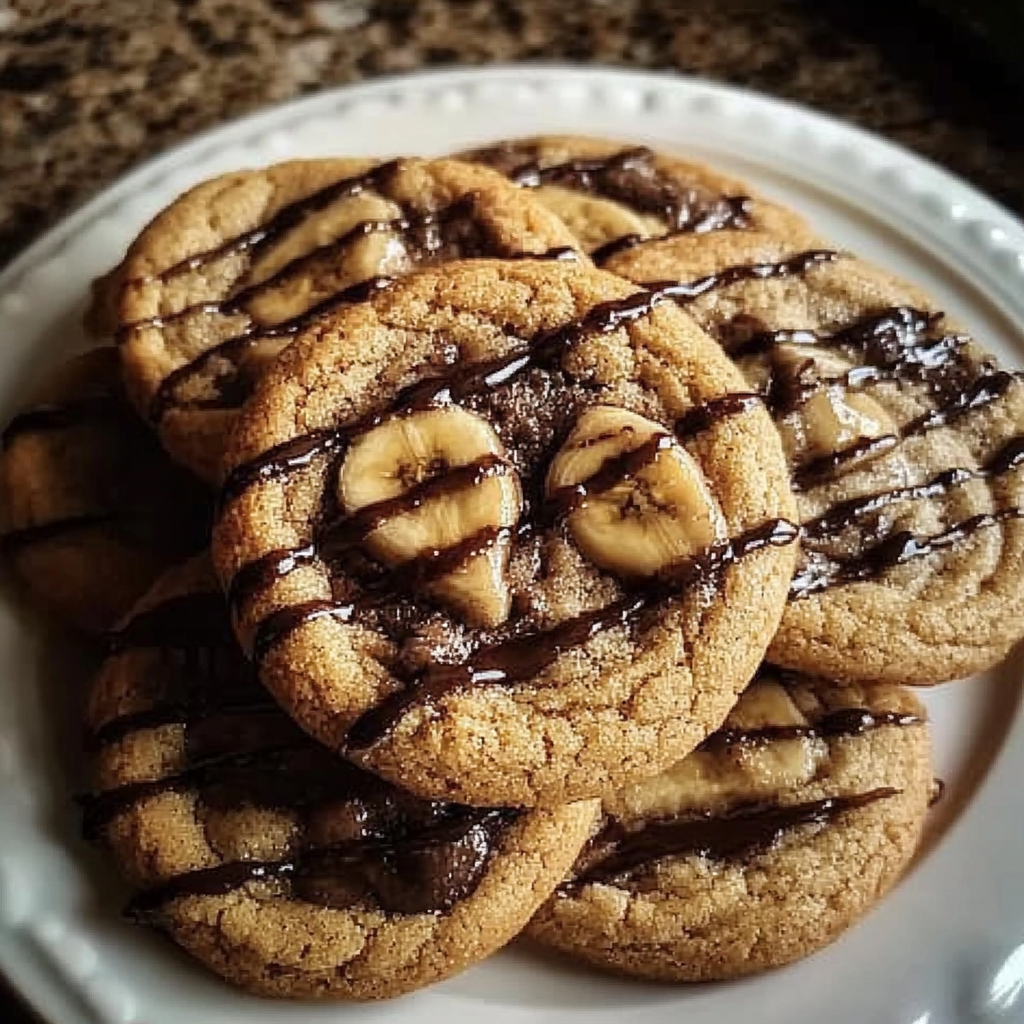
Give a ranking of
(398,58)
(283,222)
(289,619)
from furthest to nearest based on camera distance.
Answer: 1. (398,58)
2. (283,222)
3. (289,619)

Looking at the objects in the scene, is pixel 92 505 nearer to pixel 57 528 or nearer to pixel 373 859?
pixel 57 528

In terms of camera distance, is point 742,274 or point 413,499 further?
point 742,274

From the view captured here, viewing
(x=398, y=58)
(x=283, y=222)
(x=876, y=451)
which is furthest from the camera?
(x=398, y=58)

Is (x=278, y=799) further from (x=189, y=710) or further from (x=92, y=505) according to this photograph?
(x=92, y=505)

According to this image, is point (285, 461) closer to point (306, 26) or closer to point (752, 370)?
point (752, 370)

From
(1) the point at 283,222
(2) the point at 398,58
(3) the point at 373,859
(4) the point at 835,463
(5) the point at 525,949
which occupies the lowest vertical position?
(5) the point at 525,949

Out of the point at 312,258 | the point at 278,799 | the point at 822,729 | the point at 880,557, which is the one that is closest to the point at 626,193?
the point at 312,258

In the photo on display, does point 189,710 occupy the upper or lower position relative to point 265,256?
lower
